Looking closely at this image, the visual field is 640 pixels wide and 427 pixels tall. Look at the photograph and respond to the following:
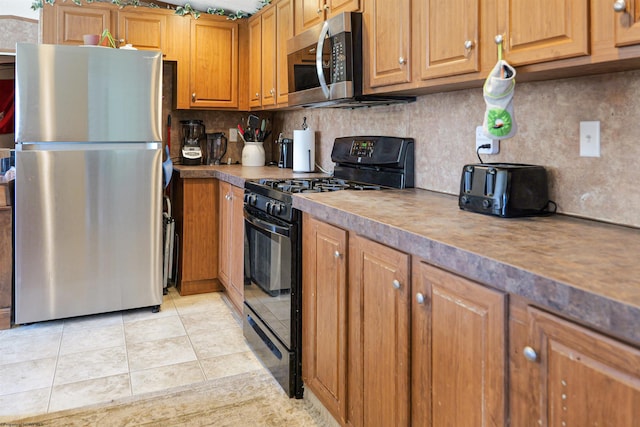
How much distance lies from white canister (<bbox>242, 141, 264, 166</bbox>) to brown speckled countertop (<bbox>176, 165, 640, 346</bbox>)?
2.12 metres

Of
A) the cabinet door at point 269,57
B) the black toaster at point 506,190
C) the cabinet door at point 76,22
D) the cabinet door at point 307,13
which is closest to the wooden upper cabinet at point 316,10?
the cabinet door at point 307,13

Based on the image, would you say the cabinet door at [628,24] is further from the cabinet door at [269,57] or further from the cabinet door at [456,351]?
the cabinet door at [269,57]

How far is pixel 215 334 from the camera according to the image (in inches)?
113

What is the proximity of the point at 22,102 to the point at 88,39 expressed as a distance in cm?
59

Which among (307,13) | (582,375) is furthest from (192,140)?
(582,375)

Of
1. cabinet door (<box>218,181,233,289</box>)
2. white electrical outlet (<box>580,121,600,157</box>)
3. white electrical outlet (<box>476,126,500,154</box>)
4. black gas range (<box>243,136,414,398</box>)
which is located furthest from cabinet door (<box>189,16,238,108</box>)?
white electrical outlet (<box>580,121,600,157</box>)

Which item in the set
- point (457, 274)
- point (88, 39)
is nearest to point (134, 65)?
point (88, 39)

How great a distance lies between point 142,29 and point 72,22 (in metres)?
0.46

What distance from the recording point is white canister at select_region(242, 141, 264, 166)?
3.91 m

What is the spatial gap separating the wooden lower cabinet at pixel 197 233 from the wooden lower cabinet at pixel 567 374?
9.19 ft

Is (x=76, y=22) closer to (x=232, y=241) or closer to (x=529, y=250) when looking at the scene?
(x=232, y=241)

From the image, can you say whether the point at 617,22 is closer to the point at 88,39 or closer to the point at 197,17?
the point at 88,39

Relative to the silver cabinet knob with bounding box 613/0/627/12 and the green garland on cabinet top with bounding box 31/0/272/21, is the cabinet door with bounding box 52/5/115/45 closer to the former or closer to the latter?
the green garland on cabinet top with bounding box 31/0/272/21

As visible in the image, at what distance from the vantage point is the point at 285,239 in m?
2.12
